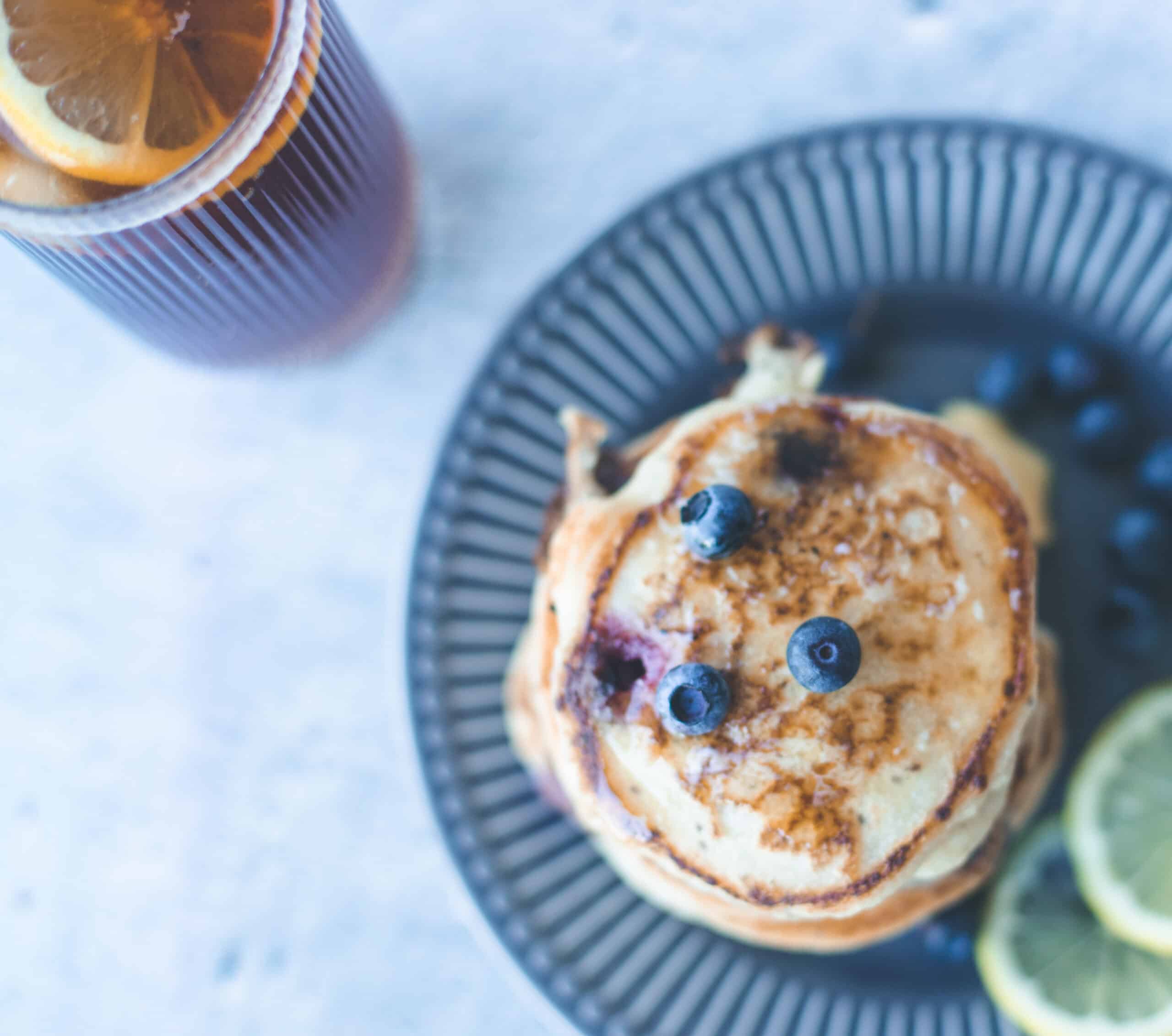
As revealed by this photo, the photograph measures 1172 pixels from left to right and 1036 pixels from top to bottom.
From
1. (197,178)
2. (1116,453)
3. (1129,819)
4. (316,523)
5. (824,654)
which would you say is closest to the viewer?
(824,654)

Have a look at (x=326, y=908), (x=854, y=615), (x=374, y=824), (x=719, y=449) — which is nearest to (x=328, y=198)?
(x=719, y=449)

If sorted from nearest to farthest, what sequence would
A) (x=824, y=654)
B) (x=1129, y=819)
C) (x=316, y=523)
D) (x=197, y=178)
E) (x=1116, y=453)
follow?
(x=824, y=654) → (x=197, y=178) → (x=1129, y=819) → (x=1116, y=453) → (x=316, y=523)

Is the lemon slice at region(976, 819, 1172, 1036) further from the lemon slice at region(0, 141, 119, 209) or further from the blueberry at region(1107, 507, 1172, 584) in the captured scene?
the lemon slice at region(0, 141, 119, 209)

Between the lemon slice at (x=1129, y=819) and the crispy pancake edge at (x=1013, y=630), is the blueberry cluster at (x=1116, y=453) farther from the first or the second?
the crispy pancake edge at (x=1013, y=630)

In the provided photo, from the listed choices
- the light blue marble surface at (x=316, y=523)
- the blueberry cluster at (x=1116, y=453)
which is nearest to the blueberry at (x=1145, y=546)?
the blueberry cluster at (x=1116, y=453)

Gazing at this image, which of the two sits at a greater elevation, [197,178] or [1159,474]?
[197,178]

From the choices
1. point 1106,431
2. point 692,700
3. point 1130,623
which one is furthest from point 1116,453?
point 692,700

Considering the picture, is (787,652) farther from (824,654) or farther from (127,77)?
(127,77)
